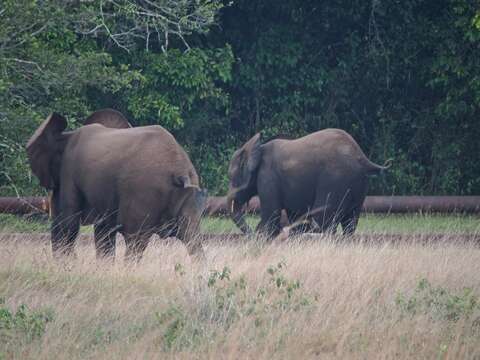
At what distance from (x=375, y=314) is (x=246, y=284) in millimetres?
1243

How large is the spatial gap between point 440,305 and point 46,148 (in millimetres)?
5608

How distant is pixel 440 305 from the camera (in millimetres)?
9086

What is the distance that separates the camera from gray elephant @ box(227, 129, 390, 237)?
1487 centimetres

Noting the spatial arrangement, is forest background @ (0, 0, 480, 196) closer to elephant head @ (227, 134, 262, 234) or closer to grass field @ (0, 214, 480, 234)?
grass field @ (0, 214, 480, 234)

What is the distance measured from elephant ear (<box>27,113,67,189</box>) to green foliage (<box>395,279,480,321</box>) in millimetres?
5093

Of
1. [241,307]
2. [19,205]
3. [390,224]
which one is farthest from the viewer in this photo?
[390,224]

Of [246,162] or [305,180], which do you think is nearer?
[305,180]

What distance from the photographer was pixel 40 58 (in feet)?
56.3

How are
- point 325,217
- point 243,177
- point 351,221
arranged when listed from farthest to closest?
point 243,177 → point 351,221 → point 325,217

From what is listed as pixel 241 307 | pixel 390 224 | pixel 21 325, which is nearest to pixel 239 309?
pixel 241 307

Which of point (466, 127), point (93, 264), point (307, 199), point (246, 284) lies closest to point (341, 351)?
point (246, 284)

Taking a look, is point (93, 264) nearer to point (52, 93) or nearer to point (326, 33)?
point (52, 93)

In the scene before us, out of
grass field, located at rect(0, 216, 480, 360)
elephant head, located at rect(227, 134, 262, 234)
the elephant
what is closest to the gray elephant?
elephant head, located at rect(227, 134, 262, 234)

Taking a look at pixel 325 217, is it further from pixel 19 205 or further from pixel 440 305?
pixel 440 305
